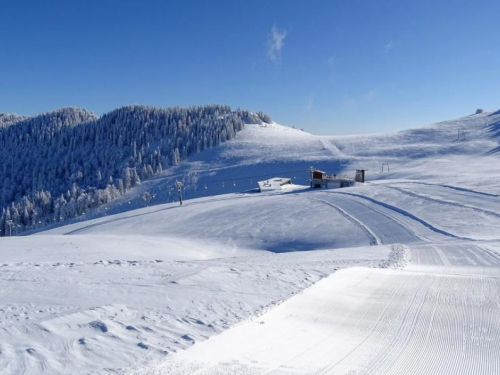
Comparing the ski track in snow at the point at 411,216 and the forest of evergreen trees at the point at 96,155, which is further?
the forest of evergreen trees at the point at 96,155

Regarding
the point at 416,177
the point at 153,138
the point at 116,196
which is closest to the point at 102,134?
the point at 153,138

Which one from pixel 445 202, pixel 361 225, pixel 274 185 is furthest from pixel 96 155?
pixel 445 202

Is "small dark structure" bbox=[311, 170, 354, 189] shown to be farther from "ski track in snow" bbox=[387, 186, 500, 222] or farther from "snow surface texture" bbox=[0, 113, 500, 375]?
"snow surface texture" bbox=[0, 113, 500, 375]

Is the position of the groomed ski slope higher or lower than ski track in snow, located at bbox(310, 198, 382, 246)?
higher

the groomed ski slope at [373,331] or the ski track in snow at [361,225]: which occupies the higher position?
the groomed ski slope at [373,331]

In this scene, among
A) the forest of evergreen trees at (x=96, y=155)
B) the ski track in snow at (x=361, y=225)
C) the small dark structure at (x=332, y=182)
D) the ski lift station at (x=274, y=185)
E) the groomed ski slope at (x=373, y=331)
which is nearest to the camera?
the groomed ski slope at (x=373, y=331)

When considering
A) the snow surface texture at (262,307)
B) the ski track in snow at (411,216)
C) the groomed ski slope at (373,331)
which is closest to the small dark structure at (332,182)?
the ski track in snow at (411,216)

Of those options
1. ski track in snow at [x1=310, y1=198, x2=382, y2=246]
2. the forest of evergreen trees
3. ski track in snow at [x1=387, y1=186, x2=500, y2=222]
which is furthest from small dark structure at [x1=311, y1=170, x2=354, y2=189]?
the forest of evergreen trees

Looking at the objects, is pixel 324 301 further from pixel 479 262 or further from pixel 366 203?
pixel 366 203

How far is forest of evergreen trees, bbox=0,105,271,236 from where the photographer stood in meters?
109

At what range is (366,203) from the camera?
129 feet

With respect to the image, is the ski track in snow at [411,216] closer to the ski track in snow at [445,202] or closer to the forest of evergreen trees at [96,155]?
the ski track in snow at [445,202]

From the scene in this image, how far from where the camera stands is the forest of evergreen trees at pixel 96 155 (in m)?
109

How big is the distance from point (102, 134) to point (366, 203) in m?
157
